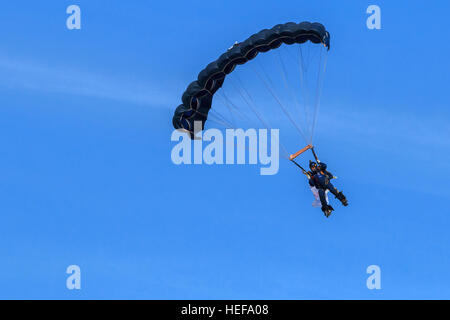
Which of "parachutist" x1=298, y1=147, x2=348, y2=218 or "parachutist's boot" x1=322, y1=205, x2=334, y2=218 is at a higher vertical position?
"parachutist" x1=298, y1=147, x2=348, y2=218

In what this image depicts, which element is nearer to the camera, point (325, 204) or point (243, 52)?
point (243, 52)

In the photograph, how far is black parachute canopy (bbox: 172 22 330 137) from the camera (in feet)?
118

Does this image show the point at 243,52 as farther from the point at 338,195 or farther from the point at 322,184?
the point at 338,195

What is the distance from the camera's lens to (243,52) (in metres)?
36.0

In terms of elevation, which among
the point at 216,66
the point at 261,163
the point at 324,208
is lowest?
the point at 324,208

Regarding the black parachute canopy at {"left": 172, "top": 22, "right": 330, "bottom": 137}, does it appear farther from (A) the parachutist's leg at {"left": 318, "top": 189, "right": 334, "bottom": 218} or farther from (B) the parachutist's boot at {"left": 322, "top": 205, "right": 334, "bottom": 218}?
(B) the parachutist's boot at {"left": 322, "top": 205, "right": 334, "bottom": 218}

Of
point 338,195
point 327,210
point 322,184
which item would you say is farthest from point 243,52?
point 327,210

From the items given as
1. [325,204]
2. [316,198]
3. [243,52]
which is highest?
[243,52]

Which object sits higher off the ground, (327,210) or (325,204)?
(325,204)

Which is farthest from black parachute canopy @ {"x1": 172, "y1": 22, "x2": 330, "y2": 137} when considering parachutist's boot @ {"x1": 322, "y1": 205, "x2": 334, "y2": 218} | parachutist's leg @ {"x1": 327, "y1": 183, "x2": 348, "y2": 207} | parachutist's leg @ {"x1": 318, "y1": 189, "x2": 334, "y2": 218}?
parachutist's boot @ {"x1": 322, "y1": 205, "x2": 334, "y2": 218}
